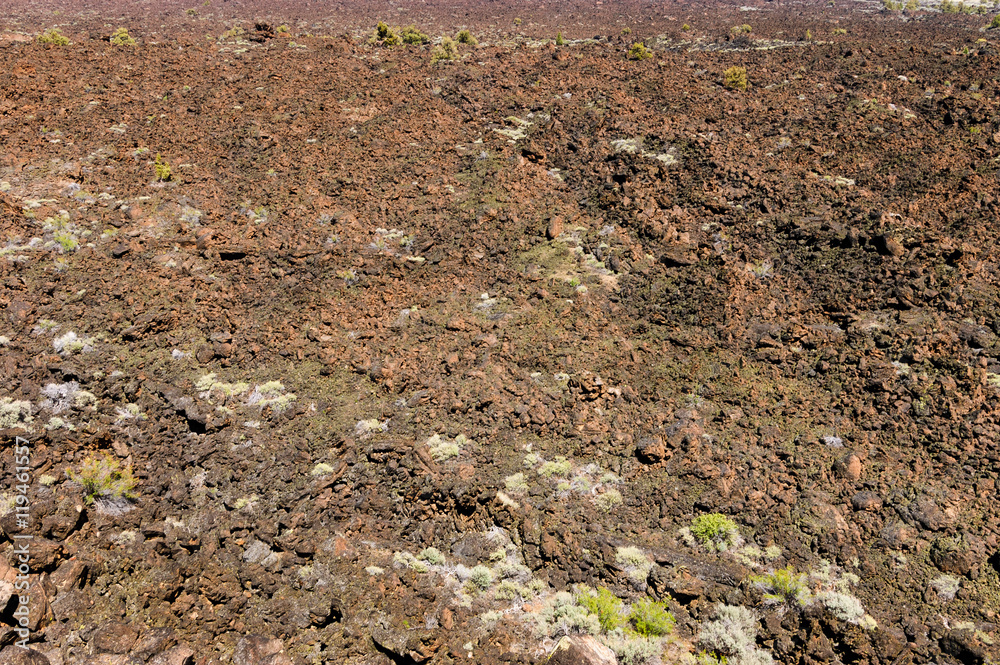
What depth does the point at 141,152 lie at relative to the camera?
15508 millimetres

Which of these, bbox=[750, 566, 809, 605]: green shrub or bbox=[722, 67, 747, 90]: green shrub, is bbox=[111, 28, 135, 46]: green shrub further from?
bbox=[750, 566, 809, 605]: green shrub

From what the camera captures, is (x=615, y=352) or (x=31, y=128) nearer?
(x=615, y=352)

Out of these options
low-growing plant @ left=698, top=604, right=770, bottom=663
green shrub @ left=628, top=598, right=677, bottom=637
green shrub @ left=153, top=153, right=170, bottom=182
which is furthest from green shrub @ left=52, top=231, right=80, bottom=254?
low-growing plant @ left=698, top=604, right=770, bottom=663

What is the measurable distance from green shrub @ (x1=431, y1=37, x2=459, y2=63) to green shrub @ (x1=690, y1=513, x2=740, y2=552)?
809 inches

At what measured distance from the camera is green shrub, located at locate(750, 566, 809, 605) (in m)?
7.10

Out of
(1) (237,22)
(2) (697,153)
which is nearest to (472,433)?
(2) (697,153)

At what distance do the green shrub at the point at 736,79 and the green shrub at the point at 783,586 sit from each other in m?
17.3

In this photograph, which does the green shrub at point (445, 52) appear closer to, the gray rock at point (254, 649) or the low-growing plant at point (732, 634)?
the gray rock at point (254, 649)

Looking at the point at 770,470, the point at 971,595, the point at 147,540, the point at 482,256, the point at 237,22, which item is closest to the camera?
the point at 971,595

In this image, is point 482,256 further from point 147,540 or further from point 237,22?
point 237,22

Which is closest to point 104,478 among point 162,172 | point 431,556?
point 431,556

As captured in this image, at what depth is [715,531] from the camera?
25.8 feet

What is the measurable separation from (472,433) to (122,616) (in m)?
4.83

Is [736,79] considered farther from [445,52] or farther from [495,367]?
[495,367]
